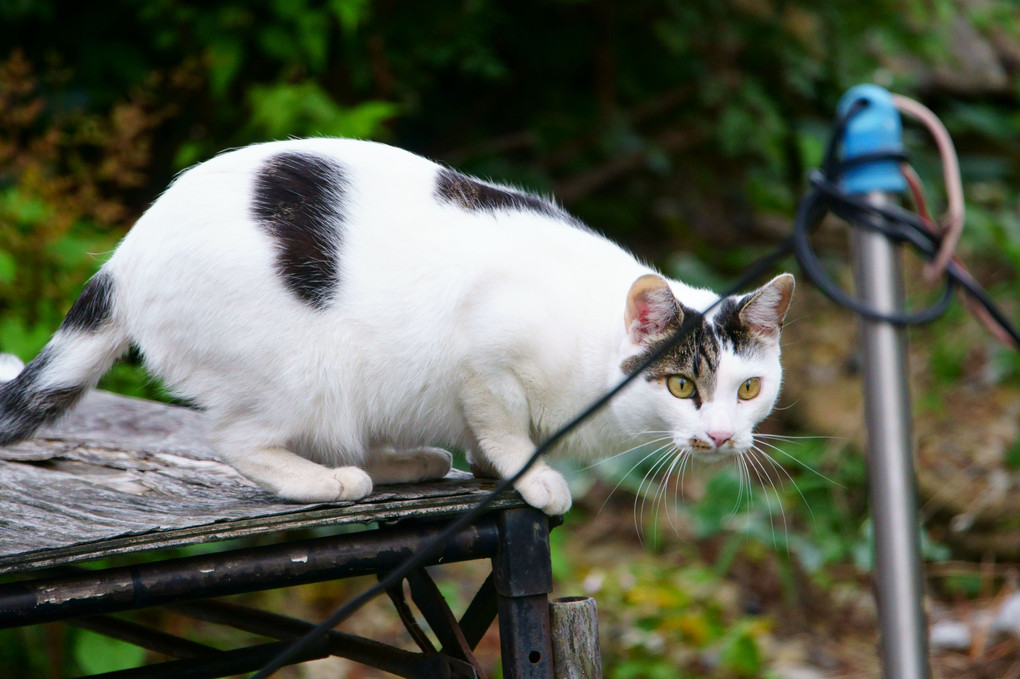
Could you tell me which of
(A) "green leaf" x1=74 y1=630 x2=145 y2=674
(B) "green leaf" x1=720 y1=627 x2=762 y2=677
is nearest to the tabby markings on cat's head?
(B) "green leaf" x1=720 y1=627 x2=762 y2=677

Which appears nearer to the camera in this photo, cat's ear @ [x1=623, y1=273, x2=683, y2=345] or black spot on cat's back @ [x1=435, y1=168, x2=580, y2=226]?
cat's ear @ [x1=623, y1=273, x2=683, y2=345]

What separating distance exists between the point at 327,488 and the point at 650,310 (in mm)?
568

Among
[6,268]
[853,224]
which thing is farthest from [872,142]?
[6,268]

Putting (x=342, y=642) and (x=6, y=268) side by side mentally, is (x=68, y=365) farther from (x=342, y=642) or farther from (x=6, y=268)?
(x=6, y=268)

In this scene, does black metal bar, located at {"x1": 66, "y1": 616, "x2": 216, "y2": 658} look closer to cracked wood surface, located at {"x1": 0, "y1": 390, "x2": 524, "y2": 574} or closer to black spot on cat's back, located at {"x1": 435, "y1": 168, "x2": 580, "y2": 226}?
cracked wood surface, located at {"x1": 0, "y1": 390, "x2": 524, "y2": 574}

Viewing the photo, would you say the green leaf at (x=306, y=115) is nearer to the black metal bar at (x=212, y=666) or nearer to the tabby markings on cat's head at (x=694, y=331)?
the tabby markings on cat's head at (x=694, y=331)

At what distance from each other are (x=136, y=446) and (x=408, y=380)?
662 millimetres

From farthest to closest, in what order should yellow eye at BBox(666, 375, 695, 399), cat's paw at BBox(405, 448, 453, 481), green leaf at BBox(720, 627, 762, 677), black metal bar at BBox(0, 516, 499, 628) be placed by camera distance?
1. green leaf at BBox(720, 627, 762, 677)
2. cat's paw at BBox(405, 448, 453, 481)
3. yellow eye at BBox(666, 375, 695, 399)
4. black metal bar at BBox(0, 516, 499, 628)

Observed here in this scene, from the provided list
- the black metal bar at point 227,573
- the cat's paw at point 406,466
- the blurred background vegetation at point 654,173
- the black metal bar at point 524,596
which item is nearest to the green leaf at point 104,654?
the blurred background vegetation at point 654,173

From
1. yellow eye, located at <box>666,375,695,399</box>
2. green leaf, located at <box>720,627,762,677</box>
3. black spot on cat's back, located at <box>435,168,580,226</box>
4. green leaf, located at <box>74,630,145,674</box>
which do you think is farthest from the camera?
green leaf, located at <box>720,627,762,677</box>

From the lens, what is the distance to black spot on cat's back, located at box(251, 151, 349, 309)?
1.42 meters

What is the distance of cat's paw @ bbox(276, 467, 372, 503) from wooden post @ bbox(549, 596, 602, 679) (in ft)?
1.12

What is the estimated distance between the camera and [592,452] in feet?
5.25

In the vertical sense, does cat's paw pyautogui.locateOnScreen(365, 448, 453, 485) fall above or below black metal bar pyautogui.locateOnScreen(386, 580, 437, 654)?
above
